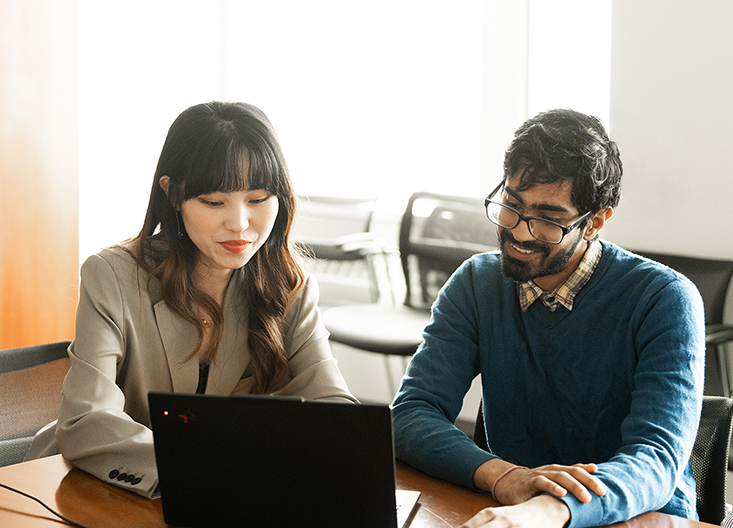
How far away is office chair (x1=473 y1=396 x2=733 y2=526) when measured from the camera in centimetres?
133

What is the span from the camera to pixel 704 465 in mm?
1352

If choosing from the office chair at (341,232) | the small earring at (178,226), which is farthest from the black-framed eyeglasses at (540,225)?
the office chair at (341,232)

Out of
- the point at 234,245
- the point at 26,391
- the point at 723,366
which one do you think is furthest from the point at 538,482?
the point at 723,366

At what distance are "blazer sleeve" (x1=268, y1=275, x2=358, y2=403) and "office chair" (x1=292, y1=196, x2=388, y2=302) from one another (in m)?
1.63

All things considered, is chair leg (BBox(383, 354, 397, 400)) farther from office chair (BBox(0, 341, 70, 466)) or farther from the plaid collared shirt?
the plaid collared shirt

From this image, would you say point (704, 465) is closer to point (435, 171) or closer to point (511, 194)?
point (511, 194)

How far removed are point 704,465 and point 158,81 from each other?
10.6 ft

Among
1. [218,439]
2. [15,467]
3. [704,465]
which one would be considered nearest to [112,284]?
[15,467]

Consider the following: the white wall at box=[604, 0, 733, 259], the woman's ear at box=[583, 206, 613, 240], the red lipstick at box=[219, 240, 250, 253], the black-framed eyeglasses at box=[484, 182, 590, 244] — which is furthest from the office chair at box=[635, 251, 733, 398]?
the red lipstick at box=[219, 240, 250, 253]

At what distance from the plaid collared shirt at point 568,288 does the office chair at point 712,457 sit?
1.02 feet

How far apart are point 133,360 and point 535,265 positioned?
2.71 ft

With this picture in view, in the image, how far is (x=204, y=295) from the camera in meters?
1.57

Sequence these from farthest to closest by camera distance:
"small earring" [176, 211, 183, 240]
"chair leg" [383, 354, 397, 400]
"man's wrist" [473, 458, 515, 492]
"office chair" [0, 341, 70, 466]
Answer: "chair leg" [383, 354, 397, 400], "office chair" [0, 341, 70, 466], "small earring" [176, 211, 183, 240], "man's wrist" [473, 458, 515, 492]

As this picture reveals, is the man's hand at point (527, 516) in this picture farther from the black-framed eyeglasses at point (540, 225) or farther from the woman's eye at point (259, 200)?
the woman's eye at point (259, 200)
